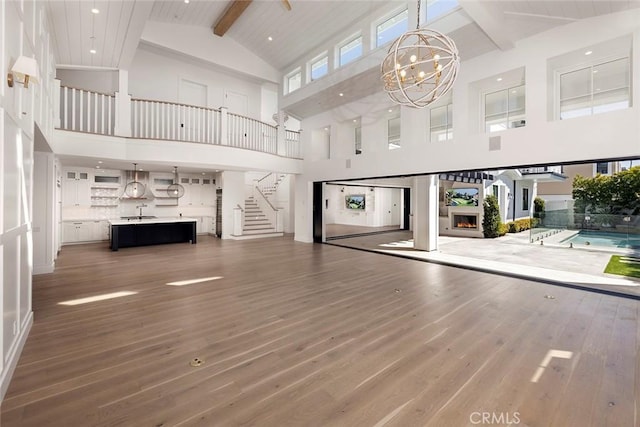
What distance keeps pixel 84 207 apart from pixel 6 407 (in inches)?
381

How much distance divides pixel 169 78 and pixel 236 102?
252 centimetres

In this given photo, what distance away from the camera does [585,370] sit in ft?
8.28

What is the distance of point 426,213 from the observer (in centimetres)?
874

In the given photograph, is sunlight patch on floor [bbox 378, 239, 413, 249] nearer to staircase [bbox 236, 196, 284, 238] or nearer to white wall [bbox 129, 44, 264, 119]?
staircase [bbox 236, 196, 284, 238]

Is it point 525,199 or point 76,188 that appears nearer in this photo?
point 76,188

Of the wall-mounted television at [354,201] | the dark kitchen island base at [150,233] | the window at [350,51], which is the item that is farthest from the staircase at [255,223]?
the window at [350,51]

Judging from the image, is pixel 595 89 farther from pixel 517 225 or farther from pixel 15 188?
pixel 517 225

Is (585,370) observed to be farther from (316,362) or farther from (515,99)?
(515,99)

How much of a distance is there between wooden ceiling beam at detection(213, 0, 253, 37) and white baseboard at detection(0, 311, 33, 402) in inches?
Result: 343

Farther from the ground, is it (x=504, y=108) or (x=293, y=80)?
(x=293, y=80)

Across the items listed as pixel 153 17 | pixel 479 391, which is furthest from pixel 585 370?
pixel 153 17

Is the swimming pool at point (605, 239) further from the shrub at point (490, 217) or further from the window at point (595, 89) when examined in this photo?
the window at point (595, 89)

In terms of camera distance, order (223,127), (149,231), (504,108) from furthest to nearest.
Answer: (149,231)
(223,127)
(504,108)

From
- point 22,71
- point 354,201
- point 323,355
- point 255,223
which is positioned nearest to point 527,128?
point 323,355
